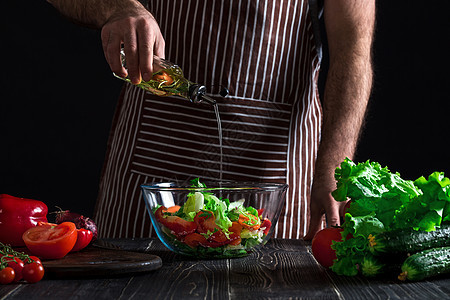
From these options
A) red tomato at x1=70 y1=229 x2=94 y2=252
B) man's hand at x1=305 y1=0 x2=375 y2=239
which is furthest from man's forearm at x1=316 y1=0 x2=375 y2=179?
red tomato at x1=70 y1=229 x2=94 y2=252

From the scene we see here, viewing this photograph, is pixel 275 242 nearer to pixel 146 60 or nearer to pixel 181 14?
pixel 146 60

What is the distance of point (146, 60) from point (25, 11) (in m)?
2.25

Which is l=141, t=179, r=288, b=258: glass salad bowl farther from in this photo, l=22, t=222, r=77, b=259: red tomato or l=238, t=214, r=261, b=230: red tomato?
l=22, t=222, r=77, b=259: red tomato

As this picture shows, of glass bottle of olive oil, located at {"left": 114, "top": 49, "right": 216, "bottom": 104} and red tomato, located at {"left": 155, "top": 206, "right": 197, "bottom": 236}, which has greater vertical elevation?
glass bottle of olive oil, located at {"left": 114, "top": 49, "right": 216, "bottom": 104}

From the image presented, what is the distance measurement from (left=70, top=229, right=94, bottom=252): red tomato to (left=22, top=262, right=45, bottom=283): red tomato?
228 millimetres

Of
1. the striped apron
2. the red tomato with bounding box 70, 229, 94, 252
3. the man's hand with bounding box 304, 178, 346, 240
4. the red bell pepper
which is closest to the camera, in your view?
the red tomato with bounding box 70, 229, 94, 252

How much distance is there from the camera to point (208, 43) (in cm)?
199

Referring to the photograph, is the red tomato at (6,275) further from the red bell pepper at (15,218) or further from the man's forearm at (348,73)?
the man's forearm at (348,73)

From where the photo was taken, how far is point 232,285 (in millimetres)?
1104

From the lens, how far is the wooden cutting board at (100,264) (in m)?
1.14

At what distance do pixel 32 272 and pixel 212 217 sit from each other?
1.18 ft

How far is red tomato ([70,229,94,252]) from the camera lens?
1333mm

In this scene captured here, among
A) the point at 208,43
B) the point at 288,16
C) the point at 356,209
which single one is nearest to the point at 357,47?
the point at 288,16

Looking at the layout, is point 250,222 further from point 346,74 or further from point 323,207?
point 346,74
